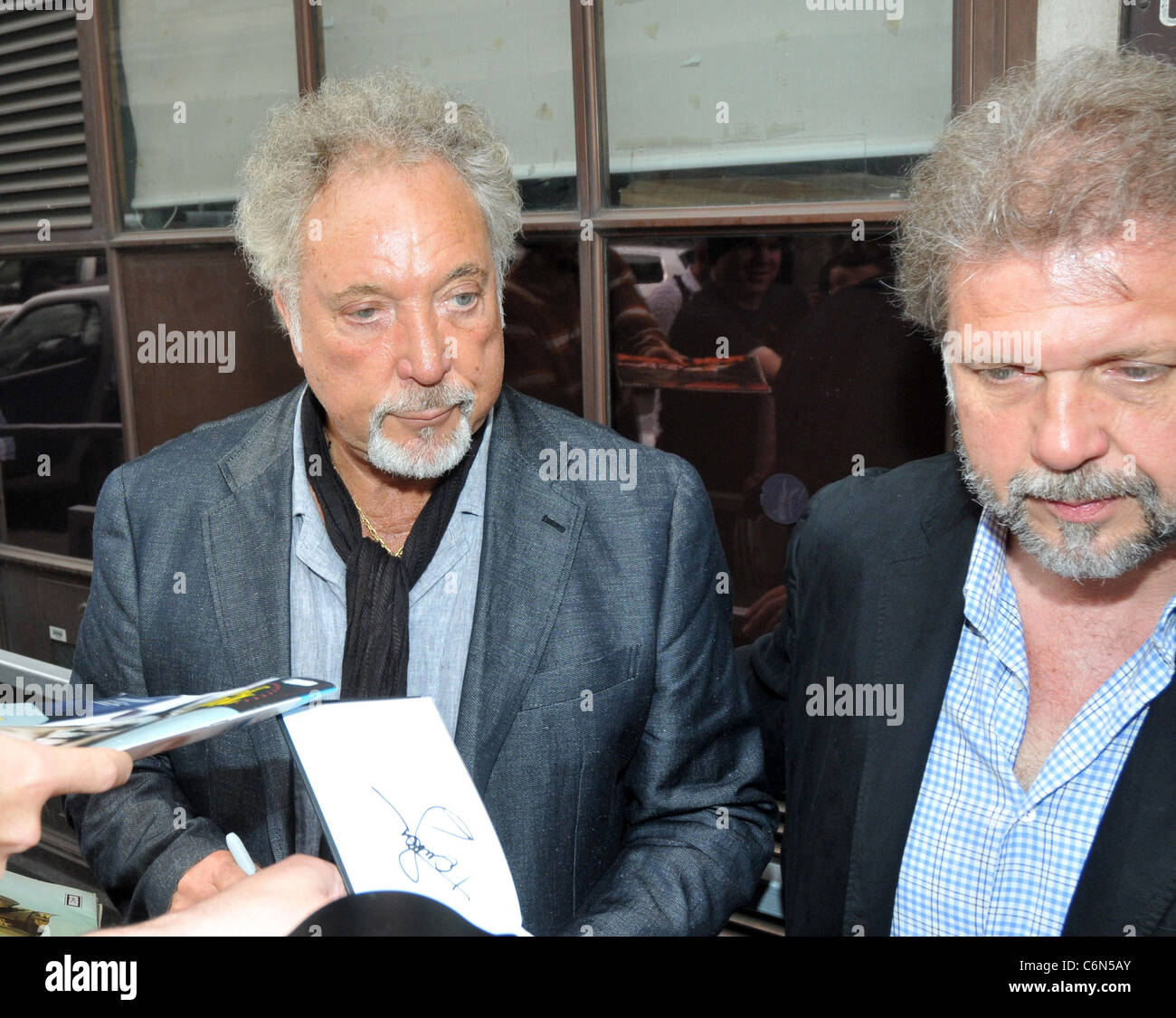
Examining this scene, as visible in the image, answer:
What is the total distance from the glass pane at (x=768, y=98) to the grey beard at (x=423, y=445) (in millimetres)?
955

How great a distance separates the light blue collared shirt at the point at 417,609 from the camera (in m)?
1.81

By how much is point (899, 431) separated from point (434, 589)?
3.40 feet

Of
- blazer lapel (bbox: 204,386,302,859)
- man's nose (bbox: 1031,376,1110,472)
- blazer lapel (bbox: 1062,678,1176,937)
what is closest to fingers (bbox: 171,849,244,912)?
blazer lapel (bbox: 204,386,302,859)

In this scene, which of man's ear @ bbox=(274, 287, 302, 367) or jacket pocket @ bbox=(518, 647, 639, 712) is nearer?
jacket pocket @ bbox=(518, 647, 639, 712)

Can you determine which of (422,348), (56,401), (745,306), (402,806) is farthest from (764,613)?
(56,401)

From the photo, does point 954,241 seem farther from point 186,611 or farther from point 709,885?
point 186,611

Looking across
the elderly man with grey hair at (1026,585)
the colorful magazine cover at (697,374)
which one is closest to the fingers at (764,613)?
the colorful magazine cover at (697,374)

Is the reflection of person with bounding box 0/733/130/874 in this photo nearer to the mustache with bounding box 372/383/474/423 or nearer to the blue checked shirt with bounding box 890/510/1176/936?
the mustache with bounding box 372/383/474/423

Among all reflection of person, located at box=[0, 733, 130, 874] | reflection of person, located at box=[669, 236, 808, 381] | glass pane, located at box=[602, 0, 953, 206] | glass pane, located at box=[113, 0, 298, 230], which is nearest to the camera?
reflection of person, located at box=[0, 733, 130, 874]

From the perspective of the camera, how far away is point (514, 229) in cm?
196

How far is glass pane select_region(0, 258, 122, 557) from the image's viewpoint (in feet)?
12.0

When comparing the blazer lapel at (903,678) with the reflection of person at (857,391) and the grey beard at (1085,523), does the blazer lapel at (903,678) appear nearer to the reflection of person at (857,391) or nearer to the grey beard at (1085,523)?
the grey beard at (1085,523)

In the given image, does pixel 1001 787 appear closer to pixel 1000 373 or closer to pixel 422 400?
pixel 1000 373

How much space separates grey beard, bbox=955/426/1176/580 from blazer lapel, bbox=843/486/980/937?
25 cm
